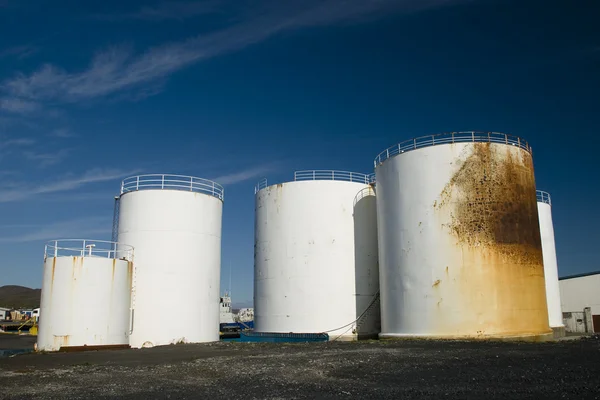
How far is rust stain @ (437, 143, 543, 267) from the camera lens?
21.9m

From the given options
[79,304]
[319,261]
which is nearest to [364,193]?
[319,261]

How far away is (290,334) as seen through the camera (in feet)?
88.6

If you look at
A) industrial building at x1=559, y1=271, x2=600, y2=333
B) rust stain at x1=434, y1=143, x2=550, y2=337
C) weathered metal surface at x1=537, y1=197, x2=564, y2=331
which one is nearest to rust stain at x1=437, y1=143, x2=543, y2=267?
rust stain at x1=434, y1=143, x2=550, y2=337

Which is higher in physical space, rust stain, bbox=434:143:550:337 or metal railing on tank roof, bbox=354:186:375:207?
metal railing on tank roof, bbox=354:186:375:207

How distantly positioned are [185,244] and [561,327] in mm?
21636

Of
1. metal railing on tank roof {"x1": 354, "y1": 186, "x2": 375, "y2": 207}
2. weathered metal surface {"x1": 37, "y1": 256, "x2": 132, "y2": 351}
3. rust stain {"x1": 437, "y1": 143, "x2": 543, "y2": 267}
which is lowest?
weathered metal surface {"x1": 37, "y1": 256, "x2": 132, "y2": 351}

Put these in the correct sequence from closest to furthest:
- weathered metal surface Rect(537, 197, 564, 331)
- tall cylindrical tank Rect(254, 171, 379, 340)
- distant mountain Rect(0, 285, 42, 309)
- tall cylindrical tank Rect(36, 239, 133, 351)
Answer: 1. tall cylindrical tank Rect(36, 239, 133, 351)
2. tall cylindrical tank Rect(254, 171, 379, 340)
3. weathered metal surface Rect(537, 197, 564, 331)
4. distant mountain Rect(0, 285, 42, 309)

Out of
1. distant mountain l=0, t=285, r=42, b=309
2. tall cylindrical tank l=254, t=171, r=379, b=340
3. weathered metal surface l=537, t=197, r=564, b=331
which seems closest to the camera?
tall cylindrical tank l=254, t=171, r=379, b=340

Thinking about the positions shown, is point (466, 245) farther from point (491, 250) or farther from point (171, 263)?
point (171, 263)

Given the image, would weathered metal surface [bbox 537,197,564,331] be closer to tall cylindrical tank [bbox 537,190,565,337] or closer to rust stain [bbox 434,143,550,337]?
tall cylindrical tank [bbox 537,190,565,337]

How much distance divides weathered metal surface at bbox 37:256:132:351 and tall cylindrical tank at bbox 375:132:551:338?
12.0 meters

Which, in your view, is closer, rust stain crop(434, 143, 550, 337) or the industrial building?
rust stain crop(434, 143, 550, 337)

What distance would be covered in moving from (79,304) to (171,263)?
4.98 metres

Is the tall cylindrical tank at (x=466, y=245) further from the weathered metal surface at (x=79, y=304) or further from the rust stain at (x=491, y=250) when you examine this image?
the weathered metal surface at (x=79, y=304)
